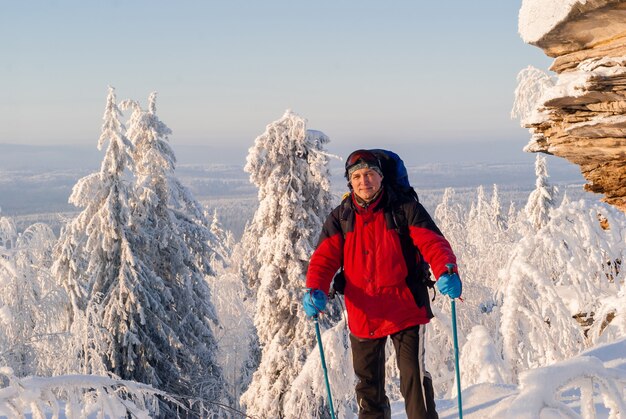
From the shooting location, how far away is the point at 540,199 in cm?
2773

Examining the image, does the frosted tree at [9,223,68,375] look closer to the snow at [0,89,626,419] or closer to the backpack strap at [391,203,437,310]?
the snow at [0,89,626,419]

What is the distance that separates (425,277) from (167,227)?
1442 centimetres

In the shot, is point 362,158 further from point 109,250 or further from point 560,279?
point 109,250

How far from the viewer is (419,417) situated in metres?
4.49

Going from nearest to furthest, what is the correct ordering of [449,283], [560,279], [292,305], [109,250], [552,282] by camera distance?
1. [449,283]
2. [552,282]
3. [560,279]
4. [292,305]
5. [109,250]

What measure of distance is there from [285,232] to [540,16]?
11295 millimetres

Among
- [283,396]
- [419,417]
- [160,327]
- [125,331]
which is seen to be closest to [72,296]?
[125,331]

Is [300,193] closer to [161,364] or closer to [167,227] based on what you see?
[167,227]

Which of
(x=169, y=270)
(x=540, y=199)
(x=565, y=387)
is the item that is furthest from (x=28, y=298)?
(x=540, y=199)

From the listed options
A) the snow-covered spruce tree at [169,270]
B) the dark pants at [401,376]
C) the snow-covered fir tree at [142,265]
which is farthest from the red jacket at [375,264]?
the snow-covered spruce tree at [169,270]

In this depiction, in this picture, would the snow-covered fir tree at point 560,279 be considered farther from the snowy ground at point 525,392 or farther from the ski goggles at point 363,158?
the snowy ground at point 525,392

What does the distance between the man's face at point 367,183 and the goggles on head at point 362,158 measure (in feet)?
0.23

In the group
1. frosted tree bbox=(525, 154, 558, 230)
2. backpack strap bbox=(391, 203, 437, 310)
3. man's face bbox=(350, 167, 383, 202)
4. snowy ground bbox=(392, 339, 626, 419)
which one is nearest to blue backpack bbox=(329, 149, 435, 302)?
backpack strap bbox=(391, 203, 437, 310)

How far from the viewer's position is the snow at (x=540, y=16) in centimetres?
458
